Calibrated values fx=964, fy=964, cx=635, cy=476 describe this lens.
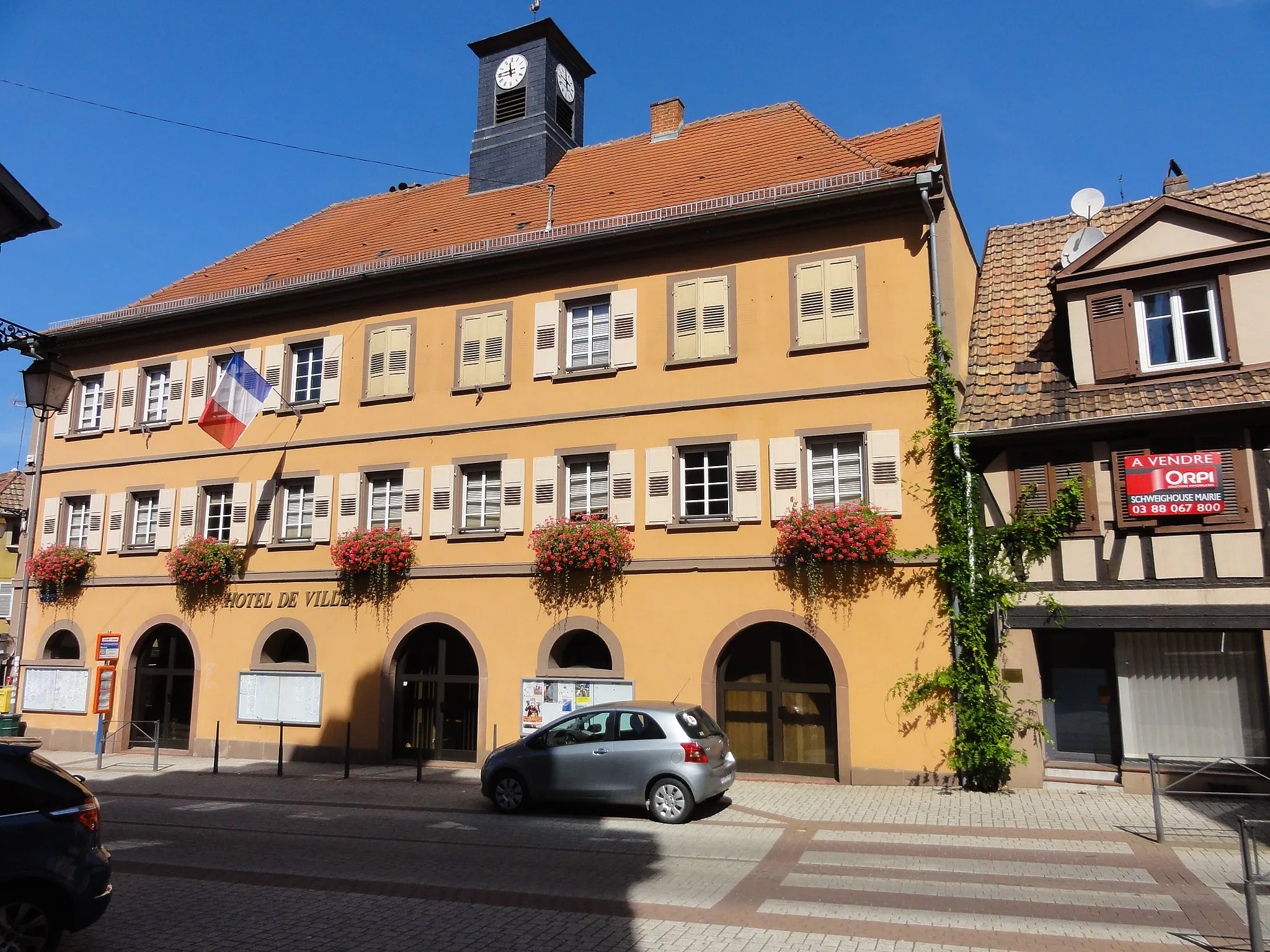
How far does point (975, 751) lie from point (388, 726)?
10204 millimetres

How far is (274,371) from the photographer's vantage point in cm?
2000

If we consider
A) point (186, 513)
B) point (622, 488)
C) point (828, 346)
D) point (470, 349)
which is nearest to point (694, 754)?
point (622, 488)

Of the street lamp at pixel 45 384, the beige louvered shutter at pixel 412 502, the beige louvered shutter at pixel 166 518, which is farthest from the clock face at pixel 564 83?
the street lamp at pixel 45 384

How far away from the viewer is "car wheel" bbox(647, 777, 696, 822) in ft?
38.3

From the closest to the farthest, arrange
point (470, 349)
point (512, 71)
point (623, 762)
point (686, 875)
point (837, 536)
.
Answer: point (686, 875) → point (623, 762) → point (837, 536) → point (470, 349) → point (512, 71)

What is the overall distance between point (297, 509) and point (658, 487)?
26.2 ft

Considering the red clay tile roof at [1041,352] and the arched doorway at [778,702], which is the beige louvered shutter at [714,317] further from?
the arched doorway at [778,702]

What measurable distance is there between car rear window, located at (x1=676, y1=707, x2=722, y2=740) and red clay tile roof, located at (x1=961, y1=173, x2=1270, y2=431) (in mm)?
5804

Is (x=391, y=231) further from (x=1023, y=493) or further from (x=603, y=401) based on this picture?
(x=1023, y=493)

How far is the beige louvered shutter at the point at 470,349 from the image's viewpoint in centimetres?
1800

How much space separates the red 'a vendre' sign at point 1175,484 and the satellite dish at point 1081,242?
12.7 feet

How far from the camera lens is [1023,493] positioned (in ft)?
46.0

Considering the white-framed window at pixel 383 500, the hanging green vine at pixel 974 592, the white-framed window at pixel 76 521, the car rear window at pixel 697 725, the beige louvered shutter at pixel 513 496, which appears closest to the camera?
the car rear window at pixel 697 725

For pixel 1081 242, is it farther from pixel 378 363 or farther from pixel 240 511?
pixel 240 511
